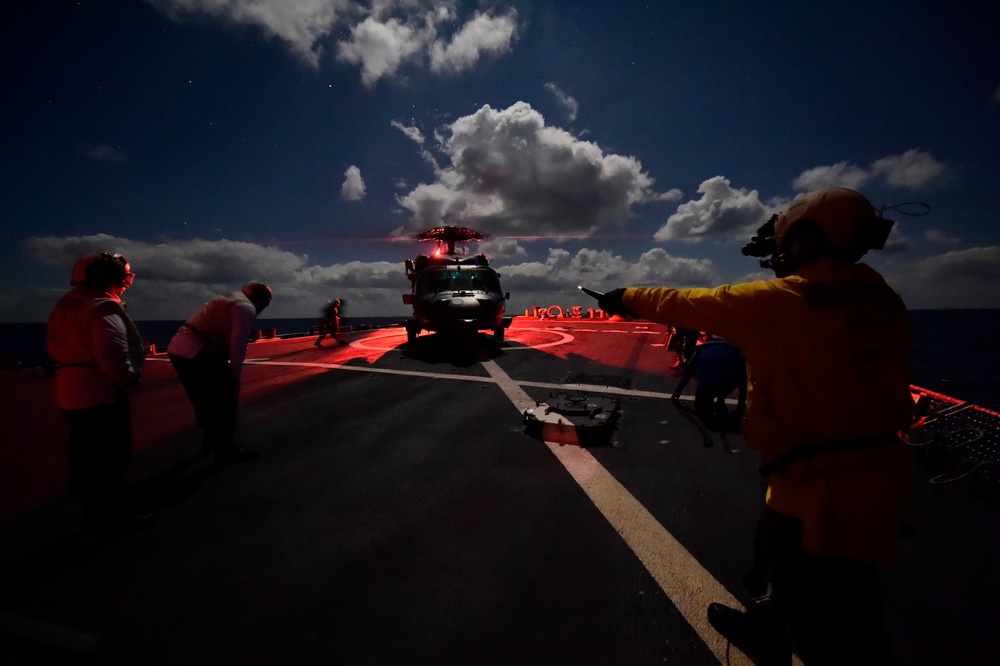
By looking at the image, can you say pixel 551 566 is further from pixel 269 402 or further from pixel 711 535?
pixel 269 402

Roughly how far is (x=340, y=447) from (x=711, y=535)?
406 centimetres

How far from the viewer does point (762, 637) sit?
190 centimetres

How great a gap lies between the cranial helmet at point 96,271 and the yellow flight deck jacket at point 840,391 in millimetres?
4576

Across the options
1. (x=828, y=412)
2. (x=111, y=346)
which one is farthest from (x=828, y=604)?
(x=111, y=346)

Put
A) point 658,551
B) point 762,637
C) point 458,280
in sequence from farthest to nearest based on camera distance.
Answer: point 458,280, point 658,551, point 762,637

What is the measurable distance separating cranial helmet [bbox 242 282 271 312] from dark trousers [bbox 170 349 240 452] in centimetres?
73

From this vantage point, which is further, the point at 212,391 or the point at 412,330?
the point at 412,330

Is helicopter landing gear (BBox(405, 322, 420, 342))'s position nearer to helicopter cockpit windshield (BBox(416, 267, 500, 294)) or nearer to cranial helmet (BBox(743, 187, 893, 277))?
helicopter cockpit windshield (BBox(416, 267, 500, 294))

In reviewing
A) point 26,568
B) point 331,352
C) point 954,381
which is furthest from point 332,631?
point 954,381

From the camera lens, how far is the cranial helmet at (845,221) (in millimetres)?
1636

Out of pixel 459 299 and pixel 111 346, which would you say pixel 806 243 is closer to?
pixel 111 346

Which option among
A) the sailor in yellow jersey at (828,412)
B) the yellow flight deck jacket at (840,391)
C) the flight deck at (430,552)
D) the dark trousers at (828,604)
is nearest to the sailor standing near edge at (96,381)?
the flight deck at (430,552)

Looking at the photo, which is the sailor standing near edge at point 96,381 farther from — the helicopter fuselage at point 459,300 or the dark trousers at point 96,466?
the helicopter fuselage at point 459,300

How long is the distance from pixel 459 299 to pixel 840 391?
948 cm
